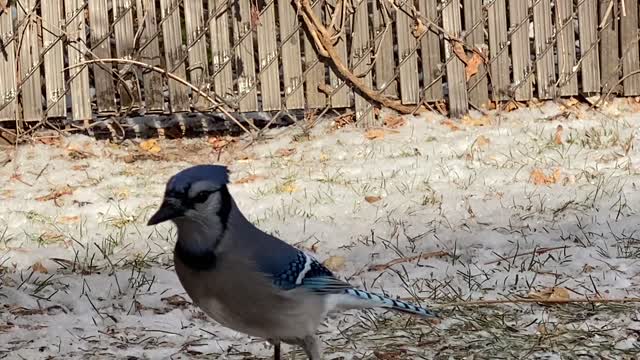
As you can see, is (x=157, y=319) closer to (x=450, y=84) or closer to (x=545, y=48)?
(x=450, y=84)

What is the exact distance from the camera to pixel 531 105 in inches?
247

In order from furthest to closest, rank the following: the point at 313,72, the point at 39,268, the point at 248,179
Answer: the point at 313,72, the point at 248,179, the point at 39,268

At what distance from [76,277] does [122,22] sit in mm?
2474

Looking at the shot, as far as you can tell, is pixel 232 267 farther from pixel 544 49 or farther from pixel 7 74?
pixel 544 49

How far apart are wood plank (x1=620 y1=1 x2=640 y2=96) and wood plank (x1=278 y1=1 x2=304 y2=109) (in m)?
2.11

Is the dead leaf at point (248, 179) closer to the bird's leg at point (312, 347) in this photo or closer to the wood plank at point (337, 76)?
the wood plank at point (337, 76)

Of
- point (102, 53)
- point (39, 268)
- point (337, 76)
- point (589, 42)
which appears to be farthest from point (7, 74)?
point (589, 42)

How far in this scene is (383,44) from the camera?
6039 millimetres

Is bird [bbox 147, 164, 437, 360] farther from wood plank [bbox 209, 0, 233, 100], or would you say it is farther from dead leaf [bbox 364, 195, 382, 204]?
wood plank [bbox 209, 0, 233, 100]

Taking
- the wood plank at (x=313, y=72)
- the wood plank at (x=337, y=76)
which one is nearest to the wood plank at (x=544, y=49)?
the wood plank at (x=337, y=76)

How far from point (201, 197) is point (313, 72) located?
3.65 meters

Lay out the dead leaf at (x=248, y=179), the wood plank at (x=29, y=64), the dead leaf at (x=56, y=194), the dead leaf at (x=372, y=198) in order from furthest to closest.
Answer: the wood plank at (x=29, y=64), the dead leaf at (x=248, y=179), the dead leaf at (x=56, y=194), the dead leaf at (x=372, y=198)

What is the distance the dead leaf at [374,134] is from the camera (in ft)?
19.5

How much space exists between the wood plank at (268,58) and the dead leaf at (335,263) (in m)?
2.19
